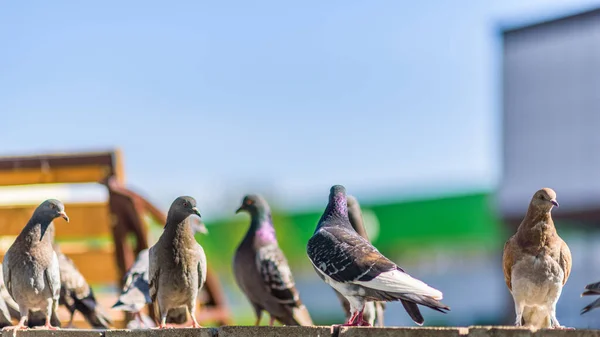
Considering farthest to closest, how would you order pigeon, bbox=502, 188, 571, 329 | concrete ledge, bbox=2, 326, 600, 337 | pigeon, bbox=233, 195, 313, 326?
pigeon, bbox=233, 195, 313, 326 → pigeon, bbox=502, 188, 571, 329 → concrete ledge, bbox=2, 326, 600, 337

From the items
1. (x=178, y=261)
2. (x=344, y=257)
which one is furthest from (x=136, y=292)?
(x=344, y=257)

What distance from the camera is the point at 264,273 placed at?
7.36 meters

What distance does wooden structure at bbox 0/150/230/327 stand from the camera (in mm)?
9344

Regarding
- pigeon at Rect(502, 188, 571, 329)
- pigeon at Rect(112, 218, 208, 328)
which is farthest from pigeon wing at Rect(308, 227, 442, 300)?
pigeon at Rect(112, 218, 208, 328)

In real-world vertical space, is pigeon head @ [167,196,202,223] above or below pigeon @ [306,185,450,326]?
above

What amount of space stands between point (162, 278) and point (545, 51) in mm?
17872

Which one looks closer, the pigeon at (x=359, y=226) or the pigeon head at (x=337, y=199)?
the pigeon head at (x=337, y=199)

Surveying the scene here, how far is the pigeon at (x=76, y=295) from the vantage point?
711 centimetres

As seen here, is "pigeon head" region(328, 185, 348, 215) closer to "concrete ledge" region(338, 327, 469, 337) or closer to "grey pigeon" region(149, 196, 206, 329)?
"grey pigeon" region(149, 196, 206, 329)

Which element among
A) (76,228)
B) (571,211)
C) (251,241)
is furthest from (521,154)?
(251,241)

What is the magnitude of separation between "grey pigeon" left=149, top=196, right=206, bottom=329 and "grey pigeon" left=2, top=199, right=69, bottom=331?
28.2 inches

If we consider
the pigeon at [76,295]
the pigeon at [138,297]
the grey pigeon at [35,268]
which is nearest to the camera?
the grey pigeon at [35,268]

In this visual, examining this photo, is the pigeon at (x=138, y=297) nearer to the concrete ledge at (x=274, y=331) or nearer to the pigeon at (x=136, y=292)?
the pigeon at (x=136, y=292)

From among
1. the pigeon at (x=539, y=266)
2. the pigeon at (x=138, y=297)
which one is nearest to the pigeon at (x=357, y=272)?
the pigeon at (x=539, y=266)
